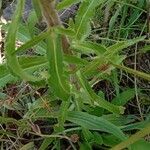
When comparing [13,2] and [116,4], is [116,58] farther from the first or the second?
[13,2]

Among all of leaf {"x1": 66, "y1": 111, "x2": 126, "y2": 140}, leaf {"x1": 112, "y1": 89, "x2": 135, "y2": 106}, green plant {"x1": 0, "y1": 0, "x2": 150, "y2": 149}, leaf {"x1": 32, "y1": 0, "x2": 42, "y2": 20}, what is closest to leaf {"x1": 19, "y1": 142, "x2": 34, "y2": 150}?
green plant {"x1": 0, "y1": 0, "x2": 150, "y2": 149}

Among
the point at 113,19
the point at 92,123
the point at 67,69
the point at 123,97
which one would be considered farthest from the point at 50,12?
the point at 113,19

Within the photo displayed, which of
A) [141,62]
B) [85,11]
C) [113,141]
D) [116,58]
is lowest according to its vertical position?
[113,141]

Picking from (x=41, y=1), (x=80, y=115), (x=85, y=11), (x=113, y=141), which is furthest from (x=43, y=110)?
(x=41, y=1)

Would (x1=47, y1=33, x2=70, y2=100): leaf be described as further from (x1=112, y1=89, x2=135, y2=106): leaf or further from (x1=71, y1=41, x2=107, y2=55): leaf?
(x1=112, y1=89, x2=135, y2=106): leaf

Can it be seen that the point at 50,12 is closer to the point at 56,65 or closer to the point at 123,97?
the point at 56,65

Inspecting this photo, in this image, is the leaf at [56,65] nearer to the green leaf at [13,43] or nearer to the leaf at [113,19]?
the green leaf at [13,43]
